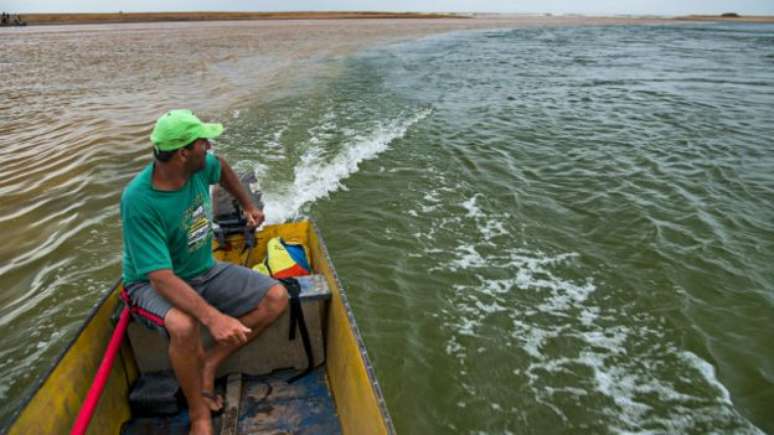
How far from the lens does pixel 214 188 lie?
5754 mm

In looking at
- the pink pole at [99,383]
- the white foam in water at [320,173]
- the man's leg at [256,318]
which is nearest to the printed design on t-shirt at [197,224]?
the man's leg at [256,318]

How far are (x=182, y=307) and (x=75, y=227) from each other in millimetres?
6433

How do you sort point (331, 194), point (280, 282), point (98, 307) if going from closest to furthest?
point (98, 307)
point (280, 282)
point (331, 194)

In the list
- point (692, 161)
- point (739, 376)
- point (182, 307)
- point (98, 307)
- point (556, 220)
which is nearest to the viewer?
point (182, 307)

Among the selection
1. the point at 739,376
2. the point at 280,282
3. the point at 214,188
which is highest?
the point at 214,188

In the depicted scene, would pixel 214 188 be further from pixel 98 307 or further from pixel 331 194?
pixel 331 194

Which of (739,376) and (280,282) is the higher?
(280,282)

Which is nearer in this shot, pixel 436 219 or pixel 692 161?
pixel 436 219

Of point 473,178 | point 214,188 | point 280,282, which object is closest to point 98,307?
point 280,282

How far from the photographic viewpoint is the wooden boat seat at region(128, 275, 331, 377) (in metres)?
3.98

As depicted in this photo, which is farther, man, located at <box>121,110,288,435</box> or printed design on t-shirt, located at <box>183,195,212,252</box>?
printed design on t-shirt, located at <box>183,195,212,252</box>

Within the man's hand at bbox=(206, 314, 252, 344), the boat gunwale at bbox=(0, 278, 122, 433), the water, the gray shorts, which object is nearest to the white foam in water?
the water

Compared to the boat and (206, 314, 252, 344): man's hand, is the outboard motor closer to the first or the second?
the boat

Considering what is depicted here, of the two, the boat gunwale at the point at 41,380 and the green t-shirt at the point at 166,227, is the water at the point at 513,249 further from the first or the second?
the green t-shirt at the point at 166,227
